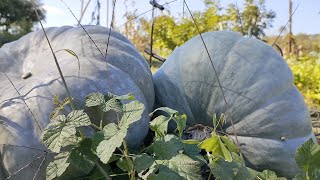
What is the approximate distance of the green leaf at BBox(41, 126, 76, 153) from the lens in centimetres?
102

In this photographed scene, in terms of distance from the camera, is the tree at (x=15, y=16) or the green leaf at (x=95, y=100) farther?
the tree at (x=15, y=16)

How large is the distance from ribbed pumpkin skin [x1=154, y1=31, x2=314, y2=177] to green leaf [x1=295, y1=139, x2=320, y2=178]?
45 centimetres

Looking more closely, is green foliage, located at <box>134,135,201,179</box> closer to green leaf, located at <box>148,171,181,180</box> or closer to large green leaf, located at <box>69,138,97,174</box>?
green leaf, located at <box>148,171,181,180</box>

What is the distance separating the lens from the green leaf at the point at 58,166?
1.07m

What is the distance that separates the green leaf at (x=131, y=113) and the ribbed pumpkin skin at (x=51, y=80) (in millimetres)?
234

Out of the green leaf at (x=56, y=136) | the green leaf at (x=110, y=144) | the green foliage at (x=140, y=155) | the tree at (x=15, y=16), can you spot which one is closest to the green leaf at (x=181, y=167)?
the green foliage at (x=140, y=155)

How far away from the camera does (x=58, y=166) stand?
42.9 inches

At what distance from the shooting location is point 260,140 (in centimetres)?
154

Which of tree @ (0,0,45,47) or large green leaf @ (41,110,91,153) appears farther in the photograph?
tree @ (0,0,45,47)

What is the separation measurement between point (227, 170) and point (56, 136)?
40 cm

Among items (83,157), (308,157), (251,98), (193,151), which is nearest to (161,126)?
(193,151)

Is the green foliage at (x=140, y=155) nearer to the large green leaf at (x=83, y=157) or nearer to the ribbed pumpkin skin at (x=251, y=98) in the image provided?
the large green leaf at (x=83, y=157)

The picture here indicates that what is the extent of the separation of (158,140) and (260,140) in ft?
1.85

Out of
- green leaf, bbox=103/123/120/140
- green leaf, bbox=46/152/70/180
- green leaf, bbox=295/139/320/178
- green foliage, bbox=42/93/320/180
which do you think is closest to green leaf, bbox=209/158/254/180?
green foliage, bbox=42/93/320/180
